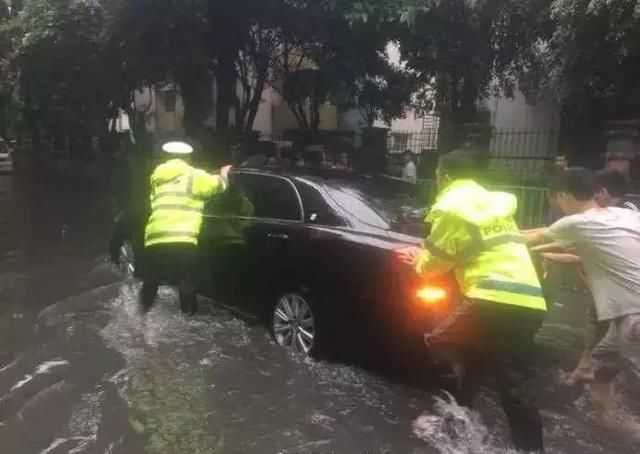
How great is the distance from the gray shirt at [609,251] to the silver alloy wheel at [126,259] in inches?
207

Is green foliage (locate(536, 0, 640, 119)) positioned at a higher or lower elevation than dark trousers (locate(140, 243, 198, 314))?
higher

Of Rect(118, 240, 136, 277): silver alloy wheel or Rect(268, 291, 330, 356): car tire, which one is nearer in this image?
Rect(268, 291, 330, 356): car tire

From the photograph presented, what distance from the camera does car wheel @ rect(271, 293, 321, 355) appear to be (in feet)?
17.2

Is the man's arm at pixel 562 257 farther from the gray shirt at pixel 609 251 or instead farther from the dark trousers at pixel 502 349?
the dark trousers at pixel 502 349

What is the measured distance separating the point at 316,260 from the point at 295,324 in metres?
0.63

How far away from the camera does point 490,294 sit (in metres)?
3.47

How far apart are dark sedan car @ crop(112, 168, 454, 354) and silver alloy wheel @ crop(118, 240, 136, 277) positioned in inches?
67.4

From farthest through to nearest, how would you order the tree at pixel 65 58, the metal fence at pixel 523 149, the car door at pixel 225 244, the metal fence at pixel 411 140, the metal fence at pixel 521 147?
the metal fence at pixel 411 140 < the metal fence at pixel 521 147 < the tree at pixel 65 58 < the metal fence at pixel 523 149 < the car door at pixel 225 244

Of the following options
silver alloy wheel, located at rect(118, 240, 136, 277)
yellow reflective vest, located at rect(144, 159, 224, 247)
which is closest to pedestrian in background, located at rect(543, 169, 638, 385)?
yellow reflective vest, located at rect(144, 159, 224, 247)

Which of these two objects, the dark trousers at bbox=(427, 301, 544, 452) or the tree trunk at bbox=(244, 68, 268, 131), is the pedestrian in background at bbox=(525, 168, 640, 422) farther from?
the tree trunk at bbox=(244, 68, 268, 131)

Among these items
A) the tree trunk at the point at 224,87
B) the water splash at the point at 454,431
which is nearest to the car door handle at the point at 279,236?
the water splash at the point at 454,431

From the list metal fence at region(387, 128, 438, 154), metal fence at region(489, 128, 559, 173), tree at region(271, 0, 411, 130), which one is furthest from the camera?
metal fence at region(387, 128, 438, 154)

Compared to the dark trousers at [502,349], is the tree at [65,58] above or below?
Result: above

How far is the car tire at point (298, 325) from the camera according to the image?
16.9 feet
